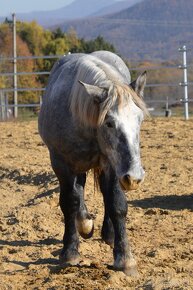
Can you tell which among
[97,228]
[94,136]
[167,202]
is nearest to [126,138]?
[94,136]

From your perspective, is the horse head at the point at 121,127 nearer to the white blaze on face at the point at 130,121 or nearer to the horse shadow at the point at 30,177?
the white blaze on face at the point at 130,121

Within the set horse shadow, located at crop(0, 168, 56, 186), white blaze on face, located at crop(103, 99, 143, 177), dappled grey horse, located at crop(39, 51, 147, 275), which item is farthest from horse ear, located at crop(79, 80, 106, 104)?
horse shadow, located at crop(0, 168, 56, 186)

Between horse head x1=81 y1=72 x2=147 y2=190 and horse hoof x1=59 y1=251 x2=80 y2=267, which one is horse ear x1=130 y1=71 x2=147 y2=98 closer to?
horse head x1=81 y1=72 x2=147 y2=190

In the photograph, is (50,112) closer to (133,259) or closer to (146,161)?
(133,259)

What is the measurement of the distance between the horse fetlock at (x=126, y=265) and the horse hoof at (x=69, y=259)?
422mm

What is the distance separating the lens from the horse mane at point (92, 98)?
16.6 ft

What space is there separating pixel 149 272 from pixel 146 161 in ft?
15.3

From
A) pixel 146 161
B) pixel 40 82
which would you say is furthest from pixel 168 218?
pixel 40 82

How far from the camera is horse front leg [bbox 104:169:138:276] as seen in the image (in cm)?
541

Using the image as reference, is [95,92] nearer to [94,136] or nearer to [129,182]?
[94,136]

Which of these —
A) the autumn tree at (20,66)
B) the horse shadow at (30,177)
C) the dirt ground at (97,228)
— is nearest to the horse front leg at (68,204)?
the dirt ground at (97,228)

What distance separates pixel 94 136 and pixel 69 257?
0.99 metres

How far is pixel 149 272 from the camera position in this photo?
5.43 meters

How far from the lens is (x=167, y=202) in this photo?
7.81 m
